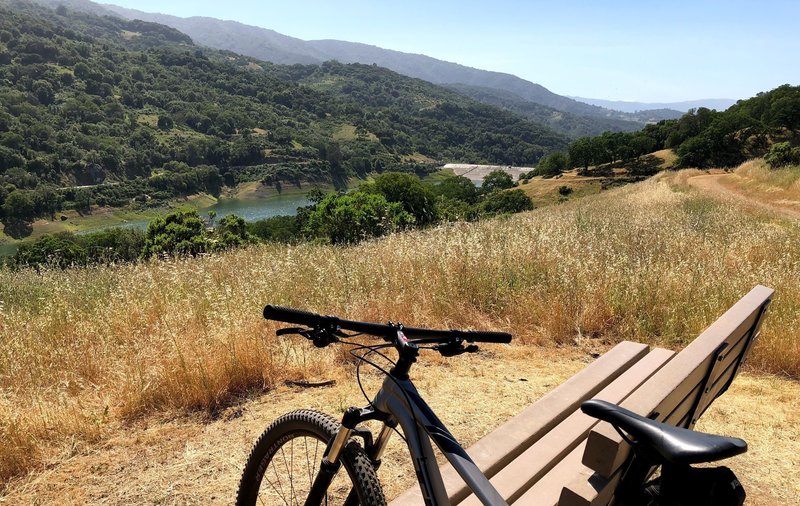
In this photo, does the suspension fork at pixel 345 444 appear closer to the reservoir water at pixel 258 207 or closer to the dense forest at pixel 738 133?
the dense forest at pixel 738 133

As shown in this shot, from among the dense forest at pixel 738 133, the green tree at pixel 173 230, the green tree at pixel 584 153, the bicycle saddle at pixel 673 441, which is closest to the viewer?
the bicycle saddle at pixel 673 441

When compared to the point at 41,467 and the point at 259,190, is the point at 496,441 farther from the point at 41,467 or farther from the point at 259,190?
the point at 259,190

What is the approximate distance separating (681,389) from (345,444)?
1326mm

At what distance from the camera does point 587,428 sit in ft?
7.50

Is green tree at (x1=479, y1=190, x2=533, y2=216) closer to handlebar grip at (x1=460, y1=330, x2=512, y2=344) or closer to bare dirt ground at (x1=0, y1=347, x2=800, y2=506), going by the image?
bare dirt ground at (x1=0, y1=347, x2=800, y2=506)

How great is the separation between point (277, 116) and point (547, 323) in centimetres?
17395

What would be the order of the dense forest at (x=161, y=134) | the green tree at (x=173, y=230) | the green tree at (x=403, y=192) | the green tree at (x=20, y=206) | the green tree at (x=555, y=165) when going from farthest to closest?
the dense forest at (x=161, y=134)
the green tree at (x=555, y=165)
the green tree at (x=20, y=206)
the green tree at (x=403, y=192)
the green tree at (x=173, y=230)

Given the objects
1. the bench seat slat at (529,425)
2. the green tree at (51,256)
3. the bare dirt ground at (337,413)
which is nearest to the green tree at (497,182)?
the green tree at (51,256)

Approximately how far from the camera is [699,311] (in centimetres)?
459

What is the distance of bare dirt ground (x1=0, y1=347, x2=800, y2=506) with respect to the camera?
2.61 m

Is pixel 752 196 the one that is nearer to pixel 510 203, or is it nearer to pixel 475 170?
pixel 510 203

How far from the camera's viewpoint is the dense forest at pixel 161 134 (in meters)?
96.8

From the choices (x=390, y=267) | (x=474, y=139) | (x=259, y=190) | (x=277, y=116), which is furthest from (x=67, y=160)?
(x=474, y=139)

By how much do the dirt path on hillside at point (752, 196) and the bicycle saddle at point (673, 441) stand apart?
1437 cm
